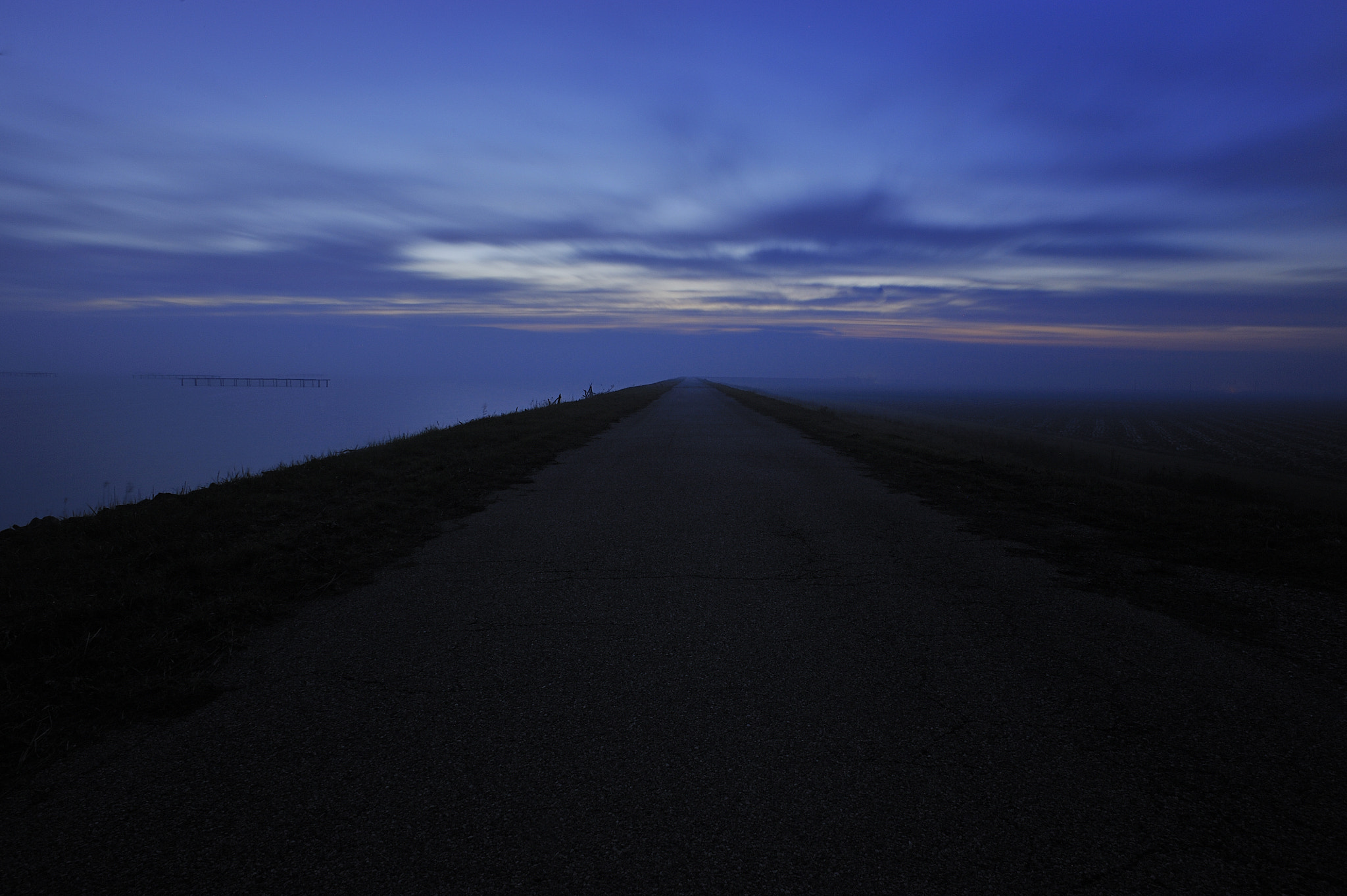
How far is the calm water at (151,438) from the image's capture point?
71.4ft

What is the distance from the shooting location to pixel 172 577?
6039 mm

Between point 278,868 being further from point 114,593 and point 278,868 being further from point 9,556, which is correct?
point 9,556

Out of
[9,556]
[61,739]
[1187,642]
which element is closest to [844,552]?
[1187,642]

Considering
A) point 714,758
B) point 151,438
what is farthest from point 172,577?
point 151,438

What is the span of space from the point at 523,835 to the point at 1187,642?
5.07m

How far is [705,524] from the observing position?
8578 mm

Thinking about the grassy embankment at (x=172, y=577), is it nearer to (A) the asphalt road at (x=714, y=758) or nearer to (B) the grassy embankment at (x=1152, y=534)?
(A) the asphalt road at (x=714, y=758)

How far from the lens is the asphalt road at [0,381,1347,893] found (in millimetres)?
2570

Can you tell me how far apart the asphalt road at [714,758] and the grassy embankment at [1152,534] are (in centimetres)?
93

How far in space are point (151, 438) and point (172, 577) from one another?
139 feet

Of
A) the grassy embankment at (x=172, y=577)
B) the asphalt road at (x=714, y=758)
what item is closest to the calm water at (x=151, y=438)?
the grassy embankment at (x=172, y=577)

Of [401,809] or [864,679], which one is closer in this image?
[401,809]

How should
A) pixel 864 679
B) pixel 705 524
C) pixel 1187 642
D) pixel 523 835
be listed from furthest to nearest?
pixel 705 524 → pixel 1187 642 → pixel 864 679 → pixel 523 835

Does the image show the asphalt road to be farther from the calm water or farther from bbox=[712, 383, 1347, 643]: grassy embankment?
the calm water
